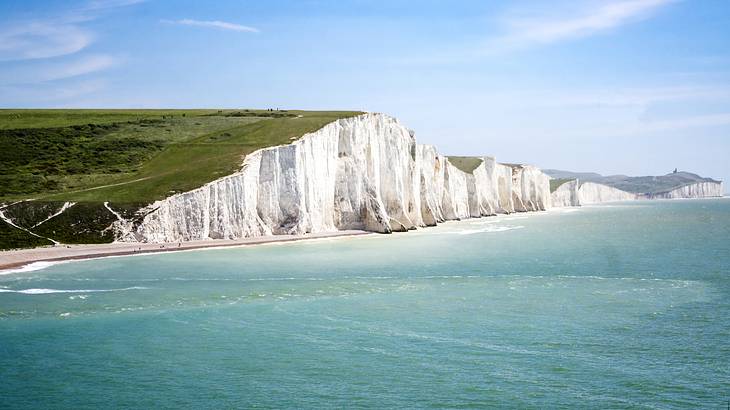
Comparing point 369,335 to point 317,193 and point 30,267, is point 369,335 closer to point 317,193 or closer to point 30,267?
point 30,267

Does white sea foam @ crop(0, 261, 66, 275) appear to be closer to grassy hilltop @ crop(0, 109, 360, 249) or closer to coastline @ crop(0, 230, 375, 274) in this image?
coastline @ crop(0, 230, 375, 274)

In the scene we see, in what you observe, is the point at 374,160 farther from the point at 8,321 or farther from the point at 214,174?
the point at 8,321

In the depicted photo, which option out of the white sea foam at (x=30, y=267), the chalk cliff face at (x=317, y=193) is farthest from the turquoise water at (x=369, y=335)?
the chalk cliff face at (x=317, y=193)

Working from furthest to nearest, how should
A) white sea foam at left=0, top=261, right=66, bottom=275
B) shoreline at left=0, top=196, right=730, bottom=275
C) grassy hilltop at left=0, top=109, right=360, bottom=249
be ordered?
grassy hilltop at left=0, top=109, right=360, bottom=249 < shoreline at left=0, top=196, right=730, bottom=275 < white sea foam at left=0, top=261, right=66, bottom=275

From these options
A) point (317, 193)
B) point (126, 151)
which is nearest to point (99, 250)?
point (317, 193)

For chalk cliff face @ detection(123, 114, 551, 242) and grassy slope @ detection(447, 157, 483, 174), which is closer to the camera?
chalk cliff face @ detection(123, 114, 551, 242)

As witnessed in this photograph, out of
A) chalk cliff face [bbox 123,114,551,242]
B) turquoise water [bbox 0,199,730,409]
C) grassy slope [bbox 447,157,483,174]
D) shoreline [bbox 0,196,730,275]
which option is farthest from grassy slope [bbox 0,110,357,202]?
grassy slope [bbox 447,157,483,174]

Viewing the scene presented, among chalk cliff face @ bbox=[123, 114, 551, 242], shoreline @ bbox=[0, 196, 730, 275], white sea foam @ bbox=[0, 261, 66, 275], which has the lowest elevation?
white sea foam @ bbox=[0, 261, 66, 275]
